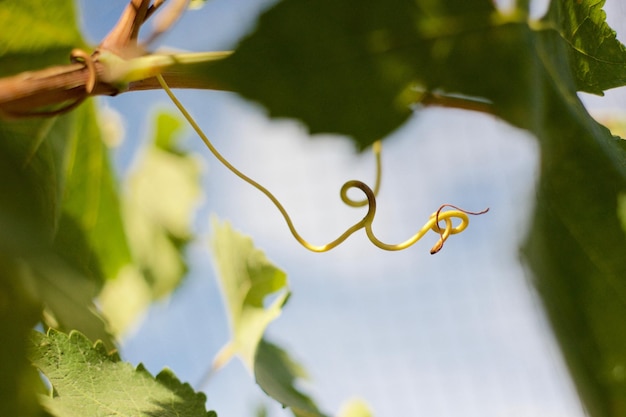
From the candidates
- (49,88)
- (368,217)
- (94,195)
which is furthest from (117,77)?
(94,195)

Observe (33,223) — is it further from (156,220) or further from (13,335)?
Answer: (156,220)

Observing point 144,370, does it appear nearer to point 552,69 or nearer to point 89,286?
point 89,286

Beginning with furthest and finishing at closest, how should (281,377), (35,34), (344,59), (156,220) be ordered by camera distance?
(156,220), (281,377), (35,34), (344,59)

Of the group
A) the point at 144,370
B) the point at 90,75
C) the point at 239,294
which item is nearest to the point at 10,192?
the point at 90,75

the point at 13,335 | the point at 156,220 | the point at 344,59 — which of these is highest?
the point at 156,220

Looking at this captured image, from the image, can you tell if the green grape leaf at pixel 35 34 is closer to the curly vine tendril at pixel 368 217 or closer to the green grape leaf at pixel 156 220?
the curly vine tendril at pixel 368 217

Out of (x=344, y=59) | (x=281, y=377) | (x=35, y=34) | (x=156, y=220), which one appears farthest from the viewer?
(x=156, y=220)

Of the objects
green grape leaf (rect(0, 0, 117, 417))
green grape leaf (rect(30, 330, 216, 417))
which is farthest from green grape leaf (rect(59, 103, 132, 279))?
green grape leaf (rect(30, 330, 216, 417))
